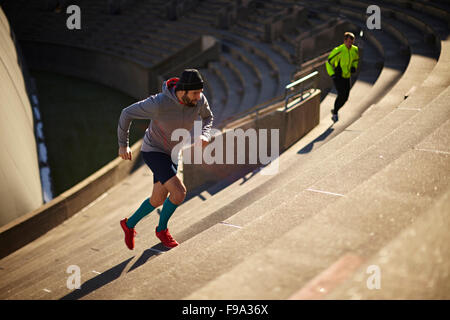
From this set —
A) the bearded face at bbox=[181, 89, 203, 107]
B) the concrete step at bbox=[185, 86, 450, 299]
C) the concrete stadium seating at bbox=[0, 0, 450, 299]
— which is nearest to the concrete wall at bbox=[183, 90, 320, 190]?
the concrete stadium seating at bbox=[0, 0, 450, 299]

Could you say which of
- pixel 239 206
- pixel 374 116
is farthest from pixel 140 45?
pixel 239 206

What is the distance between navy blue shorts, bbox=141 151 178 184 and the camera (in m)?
5.32

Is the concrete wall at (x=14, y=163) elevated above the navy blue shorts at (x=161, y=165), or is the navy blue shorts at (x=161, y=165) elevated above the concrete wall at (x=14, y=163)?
the navy blue shorts at (x=161, y=165)

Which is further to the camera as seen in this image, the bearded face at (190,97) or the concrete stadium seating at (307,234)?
the bearded face at (190,97)

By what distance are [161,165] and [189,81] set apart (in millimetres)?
1012

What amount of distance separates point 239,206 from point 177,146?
154cm

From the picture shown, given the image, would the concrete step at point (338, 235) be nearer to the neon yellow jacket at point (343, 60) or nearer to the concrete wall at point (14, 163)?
the neon yellow jacket at point (343, 60)

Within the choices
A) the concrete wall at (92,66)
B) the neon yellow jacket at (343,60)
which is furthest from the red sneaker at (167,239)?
the concrete wall at (92,66)

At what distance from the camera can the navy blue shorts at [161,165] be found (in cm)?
532

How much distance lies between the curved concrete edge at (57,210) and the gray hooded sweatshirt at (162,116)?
203 inches

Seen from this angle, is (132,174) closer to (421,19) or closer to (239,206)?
(239,206)

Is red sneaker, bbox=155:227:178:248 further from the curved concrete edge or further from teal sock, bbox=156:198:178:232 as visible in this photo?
the curved concrete edge

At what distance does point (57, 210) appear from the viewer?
35.3 ft

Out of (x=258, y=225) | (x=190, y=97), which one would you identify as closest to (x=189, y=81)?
(x=190, y=97)
